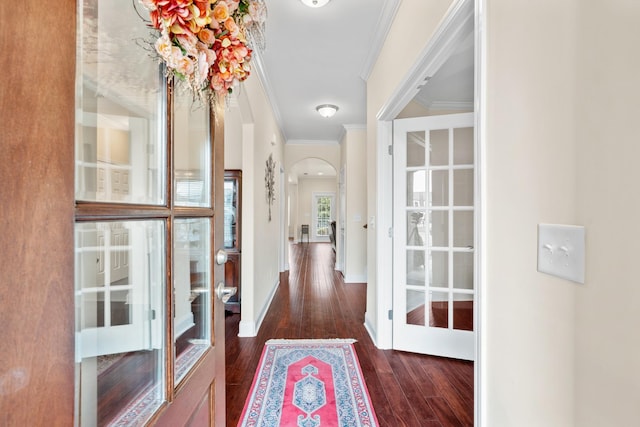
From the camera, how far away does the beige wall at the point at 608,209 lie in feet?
1.73

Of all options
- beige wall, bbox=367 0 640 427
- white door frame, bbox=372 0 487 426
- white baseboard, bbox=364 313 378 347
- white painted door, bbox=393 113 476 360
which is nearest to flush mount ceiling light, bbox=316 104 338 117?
white door frame, bbox=372 0 487 426

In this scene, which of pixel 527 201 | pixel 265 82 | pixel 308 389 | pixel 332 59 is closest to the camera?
pixel 527 201

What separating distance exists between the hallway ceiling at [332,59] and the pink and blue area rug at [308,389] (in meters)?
2.47

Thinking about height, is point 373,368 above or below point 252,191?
below

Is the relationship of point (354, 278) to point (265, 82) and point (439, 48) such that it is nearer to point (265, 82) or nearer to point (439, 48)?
point (265, 82)

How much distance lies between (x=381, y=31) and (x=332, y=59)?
623mm

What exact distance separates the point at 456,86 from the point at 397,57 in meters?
1.25

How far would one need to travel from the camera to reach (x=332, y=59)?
278cm

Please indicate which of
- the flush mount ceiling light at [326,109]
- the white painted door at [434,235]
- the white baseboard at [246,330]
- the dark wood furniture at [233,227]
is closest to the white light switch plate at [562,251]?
the white painted door at [434,235]

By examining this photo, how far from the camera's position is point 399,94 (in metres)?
2.00

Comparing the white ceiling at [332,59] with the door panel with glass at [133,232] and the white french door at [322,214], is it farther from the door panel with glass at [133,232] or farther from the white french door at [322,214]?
the white french door at [322,214]

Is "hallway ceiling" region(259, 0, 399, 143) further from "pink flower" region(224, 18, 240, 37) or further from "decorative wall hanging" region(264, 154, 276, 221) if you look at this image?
"pink flower" region(224, 18, 240, 37)

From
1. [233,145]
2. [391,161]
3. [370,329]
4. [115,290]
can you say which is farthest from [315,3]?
[370,329]

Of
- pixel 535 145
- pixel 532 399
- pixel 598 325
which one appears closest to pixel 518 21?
pixel 535 145
